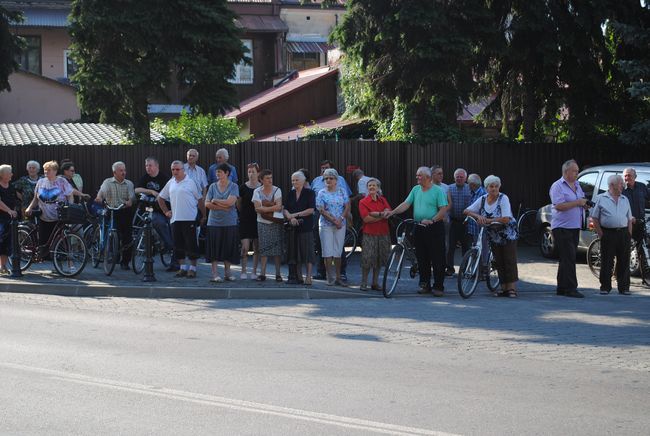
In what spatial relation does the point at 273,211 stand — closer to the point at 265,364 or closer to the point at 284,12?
the point at 265,364

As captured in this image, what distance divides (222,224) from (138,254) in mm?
2070

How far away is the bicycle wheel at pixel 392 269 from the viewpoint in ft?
49.2

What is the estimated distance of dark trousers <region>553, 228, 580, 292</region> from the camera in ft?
51.1

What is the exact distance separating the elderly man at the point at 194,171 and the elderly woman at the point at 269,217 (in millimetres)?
3134

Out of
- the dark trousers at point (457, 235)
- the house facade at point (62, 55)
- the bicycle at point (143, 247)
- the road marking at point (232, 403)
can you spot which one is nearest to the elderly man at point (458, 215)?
the dark trousers at point (457, 235)

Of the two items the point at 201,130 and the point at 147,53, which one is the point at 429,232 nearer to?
the point at 147,53

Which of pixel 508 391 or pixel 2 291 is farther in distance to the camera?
pixel 2 291

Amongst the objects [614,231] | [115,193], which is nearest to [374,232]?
[614,231]

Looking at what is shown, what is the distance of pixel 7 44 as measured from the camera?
2575cm

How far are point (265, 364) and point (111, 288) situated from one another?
629cm

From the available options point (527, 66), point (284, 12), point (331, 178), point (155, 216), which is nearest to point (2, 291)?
point (155, 216)

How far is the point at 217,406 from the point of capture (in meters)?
7.89

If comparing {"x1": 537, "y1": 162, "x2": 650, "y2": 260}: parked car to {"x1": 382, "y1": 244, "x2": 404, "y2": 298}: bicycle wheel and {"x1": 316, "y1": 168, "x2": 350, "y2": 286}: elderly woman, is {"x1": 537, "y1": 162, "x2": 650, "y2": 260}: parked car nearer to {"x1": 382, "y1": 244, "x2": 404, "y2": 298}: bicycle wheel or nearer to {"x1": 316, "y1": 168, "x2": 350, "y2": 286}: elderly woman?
{"x1": 382, "y1": 244, "x2": 404, "y2": 298}: bicycle wheel

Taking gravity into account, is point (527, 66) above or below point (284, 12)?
below
